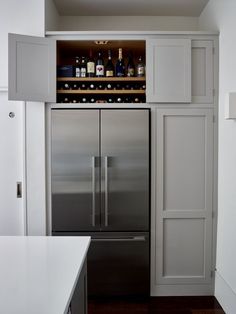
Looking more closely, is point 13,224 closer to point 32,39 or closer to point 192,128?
point 32,39

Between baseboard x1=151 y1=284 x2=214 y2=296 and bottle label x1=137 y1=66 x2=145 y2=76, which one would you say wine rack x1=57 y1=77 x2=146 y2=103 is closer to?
bottle label x1=137 y1=66 x2=145 y2=76

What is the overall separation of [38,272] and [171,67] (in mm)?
2269

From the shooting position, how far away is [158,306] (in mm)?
2889

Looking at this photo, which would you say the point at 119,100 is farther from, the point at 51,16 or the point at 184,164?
the point at 51,16

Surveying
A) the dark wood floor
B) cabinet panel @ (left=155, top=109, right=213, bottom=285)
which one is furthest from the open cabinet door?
the dark wood floor

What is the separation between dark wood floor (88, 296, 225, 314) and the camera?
2797mm

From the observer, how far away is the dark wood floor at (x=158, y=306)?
2.80 m

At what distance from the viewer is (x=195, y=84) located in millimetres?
2994

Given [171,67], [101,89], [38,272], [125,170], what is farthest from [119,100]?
[38,272]

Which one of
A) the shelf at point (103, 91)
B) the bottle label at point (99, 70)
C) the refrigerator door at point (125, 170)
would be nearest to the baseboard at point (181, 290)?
the refrigerator door at point (125, 170)

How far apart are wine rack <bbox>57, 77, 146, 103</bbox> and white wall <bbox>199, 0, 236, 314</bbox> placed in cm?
80

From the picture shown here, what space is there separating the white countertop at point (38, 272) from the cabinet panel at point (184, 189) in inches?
49.5

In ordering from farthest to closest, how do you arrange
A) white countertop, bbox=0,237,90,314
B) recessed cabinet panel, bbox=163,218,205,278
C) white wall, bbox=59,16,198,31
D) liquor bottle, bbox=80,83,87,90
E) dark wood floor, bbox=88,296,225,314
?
white wall, bbox=59,16,198,31, liquor bottle, bbox=80,83,87,90, recessed cabinet panel, bbox=163,218,205,278, dark wood floor, bbox=88,296,225,314, white countertop, bbox=0,237,90,314

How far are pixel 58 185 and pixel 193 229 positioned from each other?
143 cm
